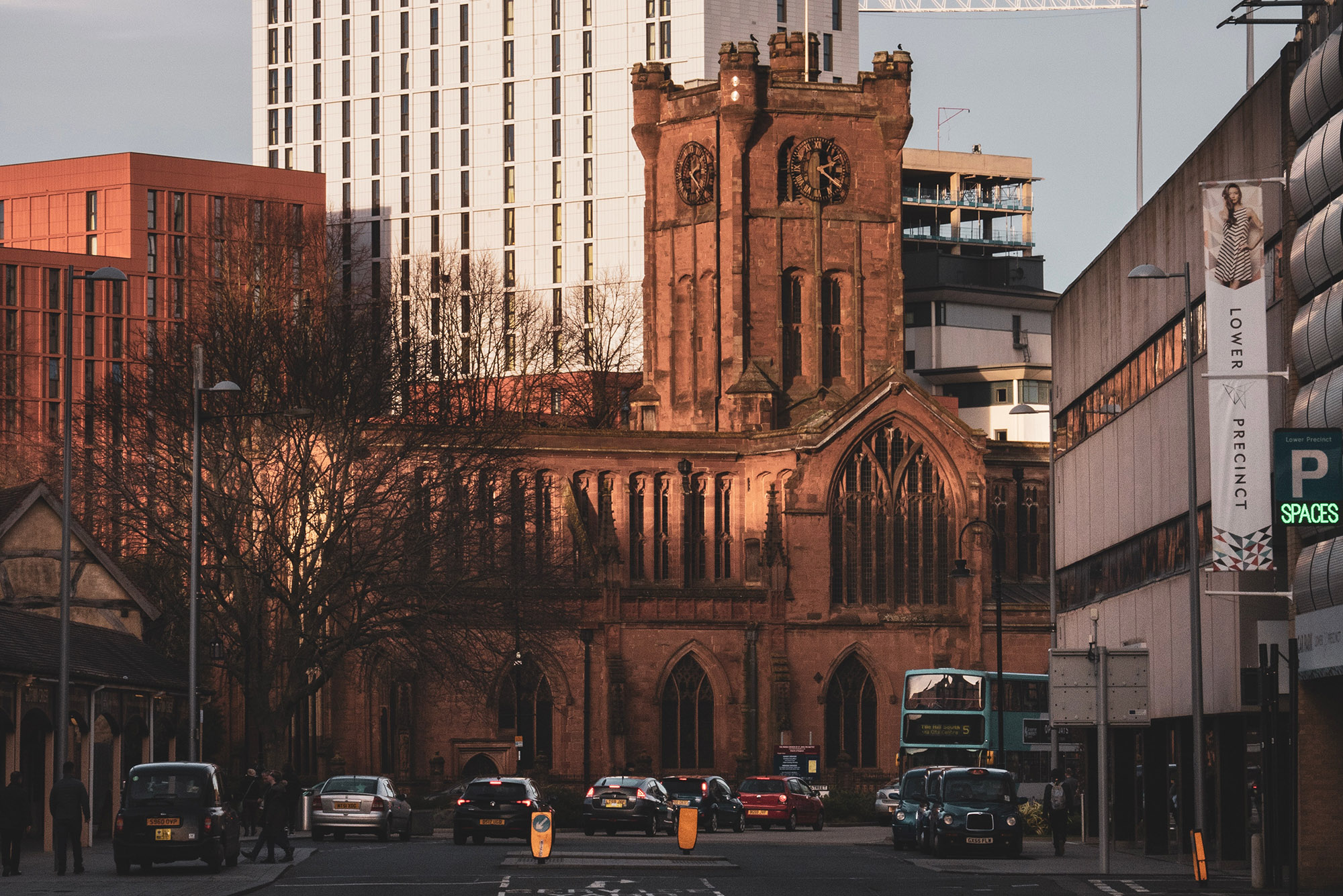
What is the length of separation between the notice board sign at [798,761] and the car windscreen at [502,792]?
27260 mm

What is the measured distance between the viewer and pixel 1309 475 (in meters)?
29.2

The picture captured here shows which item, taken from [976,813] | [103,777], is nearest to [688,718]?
[103,777]

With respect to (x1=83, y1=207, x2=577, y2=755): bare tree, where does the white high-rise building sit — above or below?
above

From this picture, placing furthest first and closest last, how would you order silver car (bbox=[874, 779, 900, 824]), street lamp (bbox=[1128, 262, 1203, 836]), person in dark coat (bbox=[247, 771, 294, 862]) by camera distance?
silver car (bbox=[874, 779, 900, 824]) < person in dark coat (bbox=[247, 771, 294, 862]) < street lamp (bbox=[1128, 262, 1203, 836])

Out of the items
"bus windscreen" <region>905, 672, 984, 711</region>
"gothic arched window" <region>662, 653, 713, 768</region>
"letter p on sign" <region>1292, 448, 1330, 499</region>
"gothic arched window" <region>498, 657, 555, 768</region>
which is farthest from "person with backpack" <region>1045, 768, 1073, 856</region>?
"gothic arched window" <region>498, 657, 555, 768</region>

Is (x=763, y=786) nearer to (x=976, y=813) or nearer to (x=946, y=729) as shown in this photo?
(x=946, y=729)

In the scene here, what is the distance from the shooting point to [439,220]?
134 metres

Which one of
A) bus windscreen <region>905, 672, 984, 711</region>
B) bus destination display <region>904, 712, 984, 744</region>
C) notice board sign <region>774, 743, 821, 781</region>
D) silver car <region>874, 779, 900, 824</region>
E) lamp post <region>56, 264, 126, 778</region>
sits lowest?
silver car <region>874, 779, 900, 824</region>

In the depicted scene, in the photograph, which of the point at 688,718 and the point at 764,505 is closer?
the point at 688,718

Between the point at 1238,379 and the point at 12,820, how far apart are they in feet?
62.5

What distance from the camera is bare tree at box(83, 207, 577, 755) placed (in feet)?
174

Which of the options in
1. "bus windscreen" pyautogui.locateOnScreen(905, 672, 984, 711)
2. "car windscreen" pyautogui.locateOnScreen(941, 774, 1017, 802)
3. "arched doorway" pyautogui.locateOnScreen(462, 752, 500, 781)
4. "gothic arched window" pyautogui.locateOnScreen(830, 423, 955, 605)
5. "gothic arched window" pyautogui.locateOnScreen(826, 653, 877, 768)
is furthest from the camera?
"gothic arched window" pyautogui.locateOnScreen(830, 423, 955, 605)

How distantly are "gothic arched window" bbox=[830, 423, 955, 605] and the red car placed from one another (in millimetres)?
18993

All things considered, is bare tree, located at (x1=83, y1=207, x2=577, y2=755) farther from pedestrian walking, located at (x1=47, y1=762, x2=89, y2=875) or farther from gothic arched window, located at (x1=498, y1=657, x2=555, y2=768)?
pedestrian walking, located at (x1=47, y1=762, x2=89, y2=875)
